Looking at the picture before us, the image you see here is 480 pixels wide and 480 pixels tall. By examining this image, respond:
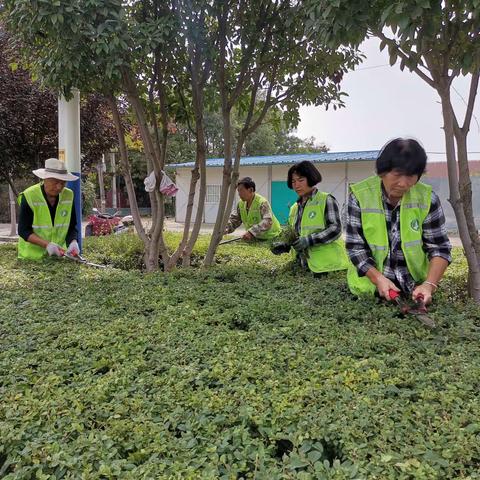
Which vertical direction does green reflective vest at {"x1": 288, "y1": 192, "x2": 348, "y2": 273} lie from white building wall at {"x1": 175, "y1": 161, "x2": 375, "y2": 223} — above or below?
below

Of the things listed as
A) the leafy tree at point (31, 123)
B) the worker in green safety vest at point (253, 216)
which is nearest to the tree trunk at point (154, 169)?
the worker in green safety vest at point (253, 216)

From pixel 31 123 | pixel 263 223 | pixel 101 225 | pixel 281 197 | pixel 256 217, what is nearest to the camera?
pixel 263 223

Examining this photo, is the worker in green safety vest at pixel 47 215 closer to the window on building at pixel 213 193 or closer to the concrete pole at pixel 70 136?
the concrete pole at pixel 70 136

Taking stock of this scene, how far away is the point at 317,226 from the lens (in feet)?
13.8

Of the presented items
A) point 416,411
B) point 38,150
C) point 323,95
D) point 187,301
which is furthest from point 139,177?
point 416,411

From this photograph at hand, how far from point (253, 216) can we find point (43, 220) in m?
2.63

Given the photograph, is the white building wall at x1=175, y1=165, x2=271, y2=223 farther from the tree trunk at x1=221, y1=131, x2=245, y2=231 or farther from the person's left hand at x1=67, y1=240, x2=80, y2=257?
the person's left hand at x1=67, y1=240, x2=80, y2=257

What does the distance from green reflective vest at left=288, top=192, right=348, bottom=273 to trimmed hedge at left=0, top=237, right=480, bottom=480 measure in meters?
0.86

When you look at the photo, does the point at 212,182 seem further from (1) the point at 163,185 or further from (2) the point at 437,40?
(2) the point at 437,40

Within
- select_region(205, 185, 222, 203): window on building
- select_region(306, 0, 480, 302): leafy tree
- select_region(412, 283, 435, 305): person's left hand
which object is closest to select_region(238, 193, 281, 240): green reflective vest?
select_region(306, 0, 480, 302): leafy tree

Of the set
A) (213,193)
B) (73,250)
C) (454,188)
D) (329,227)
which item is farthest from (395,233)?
(213,193)

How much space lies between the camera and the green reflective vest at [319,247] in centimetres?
418

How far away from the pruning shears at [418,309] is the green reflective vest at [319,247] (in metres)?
1.29

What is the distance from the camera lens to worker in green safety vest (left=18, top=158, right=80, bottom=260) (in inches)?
181
